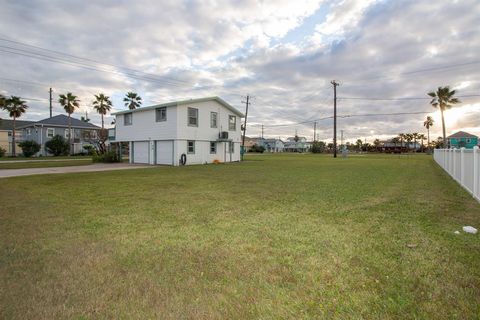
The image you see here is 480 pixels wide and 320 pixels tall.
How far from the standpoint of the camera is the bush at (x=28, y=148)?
119ft

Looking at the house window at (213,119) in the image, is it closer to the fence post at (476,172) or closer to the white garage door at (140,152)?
the white garage door at (140,152)

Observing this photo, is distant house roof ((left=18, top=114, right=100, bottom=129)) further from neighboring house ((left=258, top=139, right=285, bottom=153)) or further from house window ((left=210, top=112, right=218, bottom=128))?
neighboring house ((left=258, top=139, right=285, bottom=153))

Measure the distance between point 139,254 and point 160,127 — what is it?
20.7 m

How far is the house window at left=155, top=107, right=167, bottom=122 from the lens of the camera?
22.8m

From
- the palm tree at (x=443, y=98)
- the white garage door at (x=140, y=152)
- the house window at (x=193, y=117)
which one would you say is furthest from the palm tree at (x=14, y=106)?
the palm tree at (x=443, y=98)

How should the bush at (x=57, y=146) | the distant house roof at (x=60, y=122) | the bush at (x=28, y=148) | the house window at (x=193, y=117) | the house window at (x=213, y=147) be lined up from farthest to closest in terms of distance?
the distant house roof at (x=60, y=122), the bush at (x=57, y=146), the bush at (x=28, y=148), the house window at (x=213, y=147), the house window at (x=193, y=117)

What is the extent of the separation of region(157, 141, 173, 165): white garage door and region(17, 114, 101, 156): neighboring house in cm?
2733

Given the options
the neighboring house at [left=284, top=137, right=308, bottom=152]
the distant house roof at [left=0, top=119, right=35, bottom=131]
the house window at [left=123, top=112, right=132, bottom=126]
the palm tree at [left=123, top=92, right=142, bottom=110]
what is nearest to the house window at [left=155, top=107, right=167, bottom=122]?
the house window at [left=123, top=112, right=132, bottom=126]

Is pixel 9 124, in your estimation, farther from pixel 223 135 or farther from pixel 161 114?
pixel 223 135

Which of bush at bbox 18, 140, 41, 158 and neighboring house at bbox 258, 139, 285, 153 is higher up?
neighboring house at bbox 258, 139, 285, 153

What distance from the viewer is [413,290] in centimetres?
270

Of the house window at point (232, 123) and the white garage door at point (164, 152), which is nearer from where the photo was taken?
the white garage door at point (164, 152)

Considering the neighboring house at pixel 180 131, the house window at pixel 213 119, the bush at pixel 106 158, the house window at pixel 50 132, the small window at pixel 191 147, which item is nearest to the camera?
the neighboring house at pixel 180 131

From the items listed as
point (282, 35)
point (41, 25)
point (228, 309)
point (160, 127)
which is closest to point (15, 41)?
point (41, 25)
